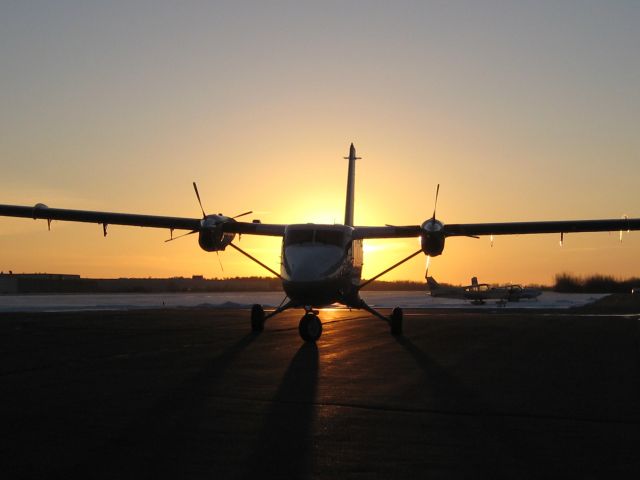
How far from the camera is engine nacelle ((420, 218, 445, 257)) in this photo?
2484 centimetres

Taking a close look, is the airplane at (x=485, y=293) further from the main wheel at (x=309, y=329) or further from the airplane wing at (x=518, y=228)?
the main wheel at (x=309, y=329)

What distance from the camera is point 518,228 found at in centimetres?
2766

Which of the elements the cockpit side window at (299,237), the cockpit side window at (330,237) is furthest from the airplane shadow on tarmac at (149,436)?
the cockpit side window at (330,237)

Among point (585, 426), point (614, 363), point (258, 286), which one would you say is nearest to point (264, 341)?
point (614, 363)

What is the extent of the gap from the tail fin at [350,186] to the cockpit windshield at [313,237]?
906cm

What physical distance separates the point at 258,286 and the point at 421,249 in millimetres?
165857

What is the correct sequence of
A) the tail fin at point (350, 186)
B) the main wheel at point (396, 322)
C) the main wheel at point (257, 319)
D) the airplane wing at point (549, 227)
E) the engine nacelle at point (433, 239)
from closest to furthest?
the main wheel at point (396, 322), the main wheel at point (257, 319), the engine nacelle at point (433, 239), the airplane wing at point (549, 227), the tail fin at point (350, 186)

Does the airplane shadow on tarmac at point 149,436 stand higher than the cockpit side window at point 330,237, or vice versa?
the cockpit side window at point 330,237

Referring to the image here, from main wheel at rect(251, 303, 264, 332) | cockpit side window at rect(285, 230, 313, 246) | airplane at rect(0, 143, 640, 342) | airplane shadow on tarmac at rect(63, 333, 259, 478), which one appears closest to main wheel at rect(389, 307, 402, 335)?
airplane at rect(0, 143, 640, 342)

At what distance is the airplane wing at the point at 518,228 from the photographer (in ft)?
87.5

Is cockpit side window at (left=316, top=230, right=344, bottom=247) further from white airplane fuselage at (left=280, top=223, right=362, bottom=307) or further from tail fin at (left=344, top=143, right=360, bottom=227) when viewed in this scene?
tail fin at (left=344, top=143, right=360, bottom=227)

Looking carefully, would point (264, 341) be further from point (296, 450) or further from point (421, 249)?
point (296, 450)

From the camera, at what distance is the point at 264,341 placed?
20.5 m

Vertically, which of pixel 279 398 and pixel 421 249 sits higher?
pixel 421 249
